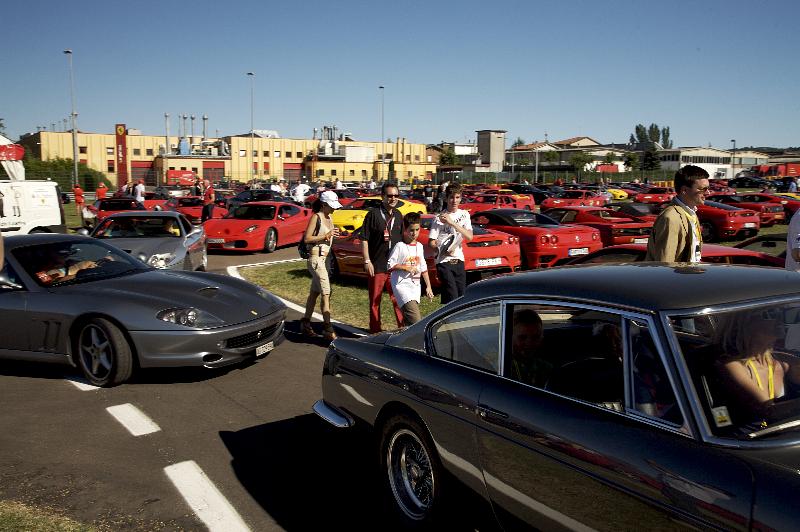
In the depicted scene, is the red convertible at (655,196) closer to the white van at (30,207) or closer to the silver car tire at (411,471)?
the white van at (30,207)

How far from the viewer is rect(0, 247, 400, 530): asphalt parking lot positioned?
12.6 ft

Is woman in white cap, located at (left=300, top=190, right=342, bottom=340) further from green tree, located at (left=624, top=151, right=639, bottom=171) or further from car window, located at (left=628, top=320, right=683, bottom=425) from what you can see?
green tree, located at (left=624, top=151, right=639, bottom=171)

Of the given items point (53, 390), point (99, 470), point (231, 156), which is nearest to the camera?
point (99, 470)

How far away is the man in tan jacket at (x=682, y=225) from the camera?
5043 millimetres

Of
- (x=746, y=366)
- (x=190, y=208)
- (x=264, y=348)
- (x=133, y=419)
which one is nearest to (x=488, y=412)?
(x=746, y=366)

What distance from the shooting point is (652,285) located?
2732 millimetres

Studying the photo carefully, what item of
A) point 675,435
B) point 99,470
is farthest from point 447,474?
point 99,470

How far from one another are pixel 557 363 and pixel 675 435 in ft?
2.41

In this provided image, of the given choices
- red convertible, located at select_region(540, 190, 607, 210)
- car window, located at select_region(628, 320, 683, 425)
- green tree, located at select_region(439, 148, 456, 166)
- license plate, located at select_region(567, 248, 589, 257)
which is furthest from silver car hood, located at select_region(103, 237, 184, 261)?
Result: green tree, located at select_region(439, 148, 456, 166)

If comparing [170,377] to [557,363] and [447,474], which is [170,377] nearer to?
[447,474]

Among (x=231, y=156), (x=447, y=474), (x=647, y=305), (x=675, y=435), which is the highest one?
(x=231, y=156)

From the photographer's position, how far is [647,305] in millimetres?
2551

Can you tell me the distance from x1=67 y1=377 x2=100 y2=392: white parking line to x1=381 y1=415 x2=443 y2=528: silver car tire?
11.7ft

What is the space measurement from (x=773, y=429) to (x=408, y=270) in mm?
4593
